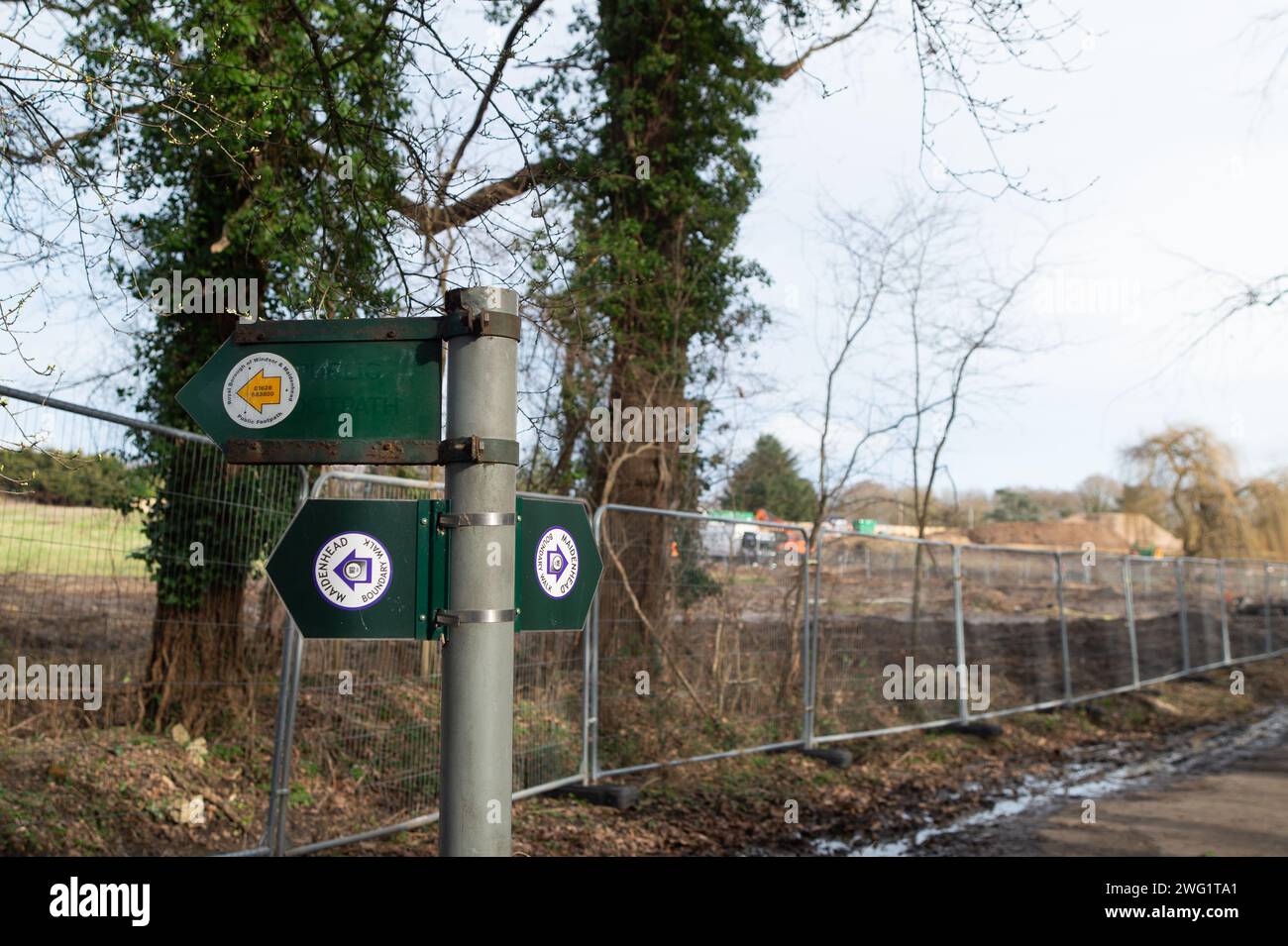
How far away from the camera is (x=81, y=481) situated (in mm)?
6047

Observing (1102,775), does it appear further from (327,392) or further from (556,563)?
(327,392)

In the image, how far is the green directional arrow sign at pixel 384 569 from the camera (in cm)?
260

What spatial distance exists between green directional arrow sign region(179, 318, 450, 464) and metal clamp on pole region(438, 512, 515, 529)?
168 millimetres

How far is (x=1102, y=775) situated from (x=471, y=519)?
9927mm

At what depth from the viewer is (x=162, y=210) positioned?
9.32 m

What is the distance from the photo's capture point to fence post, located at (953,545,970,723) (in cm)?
1204

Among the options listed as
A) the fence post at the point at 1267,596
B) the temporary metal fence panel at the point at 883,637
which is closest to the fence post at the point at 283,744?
the temporary metal fence panel at the point at 883,637

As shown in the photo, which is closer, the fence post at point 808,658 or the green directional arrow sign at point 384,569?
the green directional arrow sign at point 384,569

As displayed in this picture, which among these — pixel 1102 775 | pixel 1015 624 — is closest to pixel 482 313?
pixel 1102 775

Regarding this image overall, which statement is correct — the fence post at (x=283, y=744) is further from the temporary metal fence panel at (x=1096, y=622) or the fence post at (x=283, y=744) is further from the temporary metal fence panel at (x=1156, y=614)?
the temporary metal fence panel at (x=1156, y=614)

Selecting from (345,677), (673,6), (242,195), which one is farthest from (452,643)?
(673,6)

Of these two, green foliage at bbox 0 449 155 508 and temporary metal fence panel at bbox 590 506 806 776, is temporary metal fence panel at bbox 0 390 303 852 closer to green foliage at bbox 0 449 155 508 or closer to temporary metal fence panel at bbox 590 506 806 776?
green foliage at bbox 0 449 155 508

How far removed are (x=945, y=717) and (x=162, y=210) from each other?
358 inches

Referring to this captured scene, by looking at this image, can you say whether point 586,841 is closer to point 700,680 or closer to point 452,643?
point 700,680
